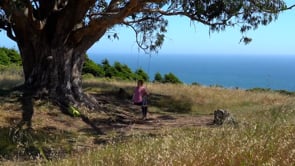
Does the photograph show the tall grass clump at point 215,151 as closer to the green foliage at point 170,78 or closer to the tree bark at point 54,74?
the tree bark at point 54,74

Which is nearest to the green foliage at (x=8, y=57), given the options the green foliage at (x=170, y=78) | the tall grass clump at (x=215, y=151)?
the green foliage at (x=170, y=78)

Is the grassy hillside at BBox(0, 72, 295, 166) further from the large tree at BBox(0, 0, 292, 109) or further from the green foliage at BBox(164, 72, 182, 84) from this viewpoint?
the green foliage at BBox(164, 72, 182, 84)

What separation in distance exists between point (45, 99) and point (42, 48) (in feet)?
5.34

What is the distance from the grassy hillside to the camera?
4168 millimetres

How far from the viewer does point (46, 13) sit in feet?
51.6

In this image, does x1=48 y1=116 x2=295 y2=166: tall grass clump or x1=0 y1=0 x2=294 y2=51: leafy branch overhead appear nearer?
x1=48 y1=116 x2=295 y2=166: tall grass clump

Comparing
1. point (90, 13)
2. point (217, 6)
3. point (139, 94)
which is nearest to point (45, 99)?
point (139, 94)

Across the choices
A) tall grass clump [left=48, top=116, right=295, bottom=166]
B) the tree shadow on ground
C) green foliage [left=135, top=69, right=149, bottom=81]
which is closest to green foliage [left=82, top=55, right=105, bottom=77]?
green foliage [left=135, top=69, right=149, bottom=81]

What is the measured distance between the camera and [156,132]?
11.5 metres

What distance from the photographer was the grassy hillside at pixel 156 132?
4.17 metres

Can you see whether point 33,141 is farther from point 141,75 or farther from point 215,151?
point 141,75

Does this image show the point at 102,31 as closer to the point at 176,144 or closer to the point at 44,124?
the point at 44,124

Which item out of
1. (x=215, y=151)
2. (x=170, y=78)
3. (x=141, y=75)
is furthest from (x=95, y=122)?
(x=141, y=75)

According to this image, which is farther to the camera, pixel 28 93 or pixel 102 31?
pixel 102 31
